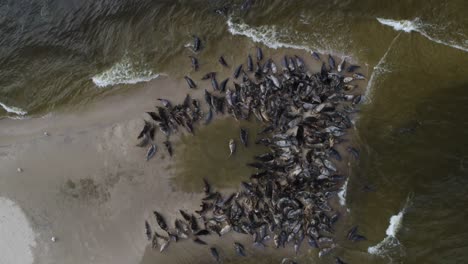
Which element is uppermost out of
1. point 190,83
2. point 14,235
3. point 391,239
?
point 190,83

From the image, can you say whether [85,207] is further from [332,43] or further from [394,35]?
[394,35]

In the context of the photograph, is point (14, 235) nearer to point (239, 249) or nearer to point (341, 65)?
point (239, 249)

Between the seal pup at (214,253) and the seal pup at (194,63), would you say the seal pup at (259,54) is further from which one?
the seal pup at (214,253)

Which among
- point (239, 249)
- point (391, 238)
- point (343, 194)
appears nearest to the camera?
point (391, 238)

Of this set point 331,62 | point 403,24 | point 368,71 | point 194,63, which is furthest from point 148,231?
point 403,24

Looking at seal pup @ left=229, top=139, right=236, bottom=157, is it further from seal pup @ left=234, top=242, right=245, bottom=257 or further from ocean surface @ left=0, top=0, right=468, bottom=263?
seal pup @ left=234, top=242, right=245, bottom=257

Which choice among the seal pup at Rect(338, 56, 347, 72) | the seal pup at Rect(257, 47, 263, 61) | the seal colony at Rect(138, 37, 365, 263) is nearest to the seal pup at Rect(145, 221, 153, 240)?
the seal colony at Rect(138, 37, 365, 263)

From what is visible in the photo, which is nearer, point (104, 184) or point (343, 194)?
point (343, 194)
